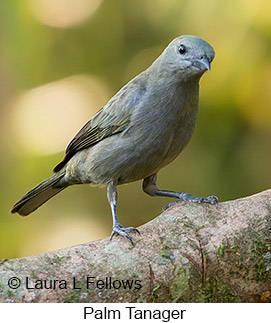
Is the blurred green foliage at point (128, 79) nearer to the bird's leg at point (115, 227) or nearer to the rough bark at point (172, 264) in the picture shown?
the bird's leg at point (115, 227)

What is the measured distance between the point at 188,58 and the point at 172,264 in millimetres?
1362

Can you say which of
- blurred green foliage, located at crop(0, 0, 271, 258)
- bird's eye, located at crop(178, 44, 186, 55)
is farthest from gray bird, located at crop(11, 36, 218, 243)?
blurred green foliage, located at crop(0, 0, 271, 258)

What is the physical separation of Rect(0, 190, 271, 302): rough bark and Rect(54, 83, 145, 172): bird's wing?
2.82 ft

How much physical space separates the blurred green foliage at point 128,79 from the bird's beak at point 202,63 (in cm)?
197

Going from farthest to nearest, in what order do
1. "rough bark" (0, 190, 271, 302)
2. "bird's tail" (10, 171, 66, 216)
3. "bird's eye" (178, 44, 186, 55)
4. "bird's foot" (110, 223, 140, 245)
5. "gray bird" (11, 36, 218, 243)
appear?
"bird's tail" (10, 171, 66, 216) < "gray bird" (11, 36, 218, 243) < "bird's eye" (178, 44, 186, 55) < "bird's foot" (110, 223, 140, 245) < "rough bark" (0, 190, 271, 302)

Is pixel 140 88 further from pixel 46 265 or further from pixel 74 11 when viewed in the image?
pixel 74 11

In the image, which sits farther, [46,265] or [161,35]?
[161,35]

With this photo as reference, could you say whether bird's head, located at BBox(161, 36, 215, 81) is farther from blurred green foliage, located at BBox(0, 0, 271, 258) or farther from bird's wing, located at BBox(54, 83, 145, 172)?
blurred green foliage, located at BBox(0, 0, 271, 258)

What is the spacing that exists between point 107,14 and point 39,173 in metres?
1.78

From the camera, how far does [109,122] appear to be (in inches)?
166

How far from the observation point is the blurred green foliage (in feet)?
18.6

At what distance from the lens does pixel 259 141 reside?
18.5 ft

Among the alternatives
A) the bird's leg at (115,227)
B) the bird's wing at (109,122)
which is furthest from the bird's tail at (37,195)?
the bird's leg at (115,227)

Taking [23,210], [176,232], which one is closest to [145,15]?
[23,210]
